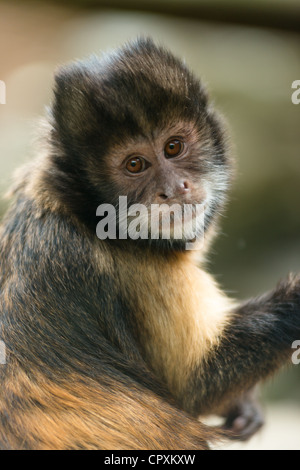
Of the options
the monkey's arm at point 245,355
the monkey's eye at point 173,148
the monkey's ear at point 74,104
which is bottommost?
the monkey's arm at point 245,355

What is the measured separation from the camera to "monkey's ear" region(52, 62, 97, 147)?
242cm

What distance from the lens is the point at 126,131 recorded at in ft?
8.12

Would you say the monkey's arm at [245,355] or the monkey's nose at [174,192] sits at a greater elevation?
→ the monkey's nose at [174,192]

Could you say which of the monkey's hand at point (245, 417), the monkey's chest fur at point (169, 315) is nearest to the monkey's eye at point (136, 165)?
the monkey's chest fur at point (169, 315)

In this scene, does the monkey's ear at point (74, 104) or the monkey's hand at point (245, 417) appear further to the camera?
the monkey's hand at point (245, 417)

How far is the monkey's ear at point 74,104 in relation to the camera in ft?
7.95

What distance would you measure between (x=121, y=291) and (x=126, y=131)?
27.2 inches

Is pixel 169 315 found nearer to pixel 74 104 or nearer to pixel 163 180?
pixel 163 180

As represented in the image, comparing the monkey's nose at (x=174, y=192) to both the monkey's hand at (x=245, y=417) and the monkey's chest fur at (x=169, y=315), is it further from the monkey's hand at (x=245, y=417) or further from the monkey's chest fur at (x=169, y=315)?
the monkey's hand at (x=245, y=417)

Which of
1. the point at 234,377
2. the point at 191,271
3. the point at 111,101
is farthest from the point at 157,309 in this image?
the point at 111,101

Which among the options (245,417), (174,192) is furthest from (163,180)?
(245,417)

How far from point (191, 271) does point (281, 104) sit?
3.02m

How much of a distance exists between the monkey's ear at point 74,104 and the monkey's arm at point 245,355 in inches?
44.8

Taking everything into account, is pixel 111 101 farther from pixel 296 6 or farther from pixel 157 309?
pixel 296 6
